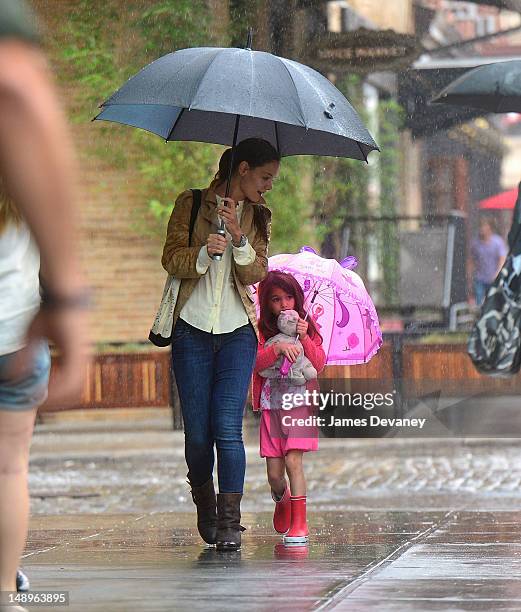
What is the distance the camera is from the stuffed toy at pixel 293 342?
24.4 feet

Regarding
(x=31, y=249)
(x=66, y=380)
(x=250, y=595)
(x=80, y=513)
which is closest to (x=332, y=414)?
(x=80, y=513)

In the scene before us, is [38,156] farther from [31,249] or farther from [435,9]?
[435,9]

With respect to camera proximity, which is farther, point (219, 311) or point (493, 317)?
point (493, 317)

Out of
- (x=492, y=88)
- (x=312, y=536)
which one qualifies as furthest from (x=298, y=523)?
(x=492, y=88)

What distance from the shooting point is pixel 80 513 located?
984cm

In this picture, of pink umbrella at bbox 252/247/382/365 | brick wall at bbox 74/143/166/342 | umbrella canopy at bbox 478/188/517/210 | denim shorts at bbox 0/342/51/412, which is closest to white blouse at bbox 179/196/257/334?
pink umbrella at bbox 252/247/382/365

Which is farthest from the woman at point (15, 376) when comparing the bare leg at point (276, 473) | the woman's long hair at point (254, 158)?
the bare leg at point (276, 473)

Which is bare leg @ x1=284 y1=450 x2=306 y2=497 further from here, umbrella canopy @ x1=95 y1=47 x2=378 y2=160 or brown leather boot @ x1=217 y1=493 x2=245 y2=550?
umbrella canopy @ x1=95 y1=47 x2=378 y2=160

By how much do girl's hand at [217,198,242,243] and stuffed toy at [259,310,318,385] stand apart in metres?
0.59

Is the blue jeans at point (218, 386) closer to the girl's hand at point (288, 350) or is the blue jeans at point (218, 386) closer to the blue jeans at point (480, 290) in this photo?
the girl's hand at point (288, 350)

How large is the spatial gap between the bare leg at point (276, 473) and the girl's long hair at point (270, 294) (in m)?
0.55

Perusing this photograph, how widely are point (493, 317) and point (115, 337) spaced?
6086 mm

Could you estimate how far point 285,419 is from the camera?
24.2ft

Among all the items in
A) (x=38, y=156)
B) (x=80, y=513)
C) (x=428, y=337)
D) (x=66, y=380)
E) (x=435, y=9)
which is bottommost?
(x=80, y=513)
